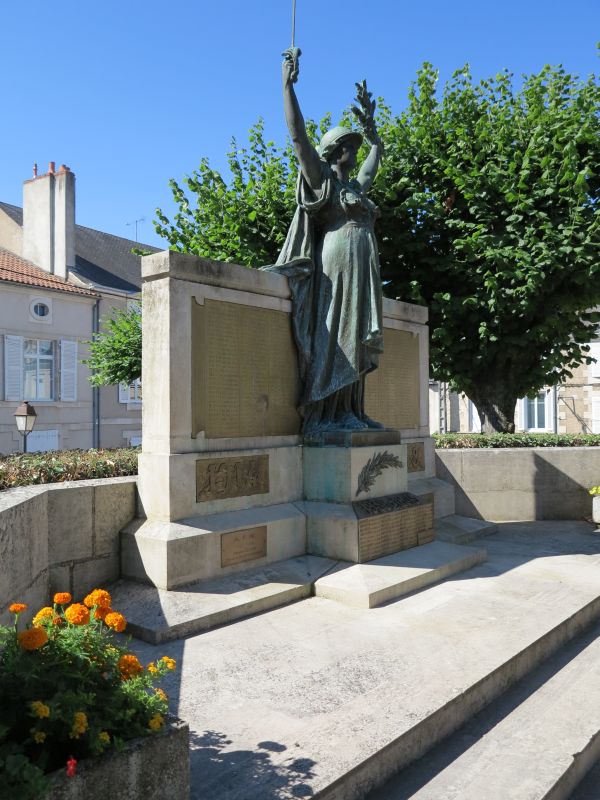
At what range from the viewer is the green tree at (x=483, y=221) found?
1145 cm

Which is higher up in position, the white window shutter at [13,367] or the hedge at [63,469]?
the white window shutter at [13,367]

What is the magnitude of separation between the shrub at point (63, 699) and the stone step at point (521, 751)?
4.40 feet

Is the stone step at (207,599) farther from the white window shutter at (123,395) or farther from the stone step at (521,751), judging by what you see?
the white window shutter at (123,395)

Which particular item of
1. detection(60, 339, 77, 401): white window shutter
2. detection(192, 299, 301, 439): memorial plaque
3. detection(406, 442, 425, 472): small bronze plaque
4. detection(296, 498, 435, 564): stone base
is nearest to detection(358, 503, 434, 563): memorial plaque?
detection(296, 498, 435, 564): stone base

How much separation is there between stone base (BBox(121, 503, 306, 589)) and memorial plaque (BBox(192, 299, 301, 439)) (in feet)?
2.67

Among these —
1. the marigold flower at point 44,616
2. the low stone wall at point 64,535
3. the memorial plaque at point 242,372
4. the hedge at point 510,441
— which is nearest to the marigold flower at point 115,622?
the marigold flower at point 44,616

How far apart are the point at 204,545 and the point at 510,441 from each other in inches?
281

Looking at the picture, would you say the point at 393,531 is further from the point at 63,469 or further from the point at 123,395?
the point at 123,395

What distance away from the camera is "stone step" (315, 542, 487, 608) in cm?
537

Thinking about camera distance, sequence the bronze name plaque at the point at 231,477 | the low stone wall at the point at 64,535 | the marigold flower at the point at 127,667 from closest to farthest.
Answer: the marigold flower at the point at 127,667
the low stone wall at the point at 64,535
the bronze name plaque at the point at 231,477

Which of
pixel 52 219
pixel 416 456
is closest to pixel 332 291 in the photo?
pixel 416 456

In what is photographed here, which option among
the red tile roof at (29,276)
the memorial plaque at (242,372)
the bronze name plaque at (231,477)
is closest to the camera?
the bronze name plaque at (231,477)

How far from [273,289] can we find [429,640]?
370 centimetres

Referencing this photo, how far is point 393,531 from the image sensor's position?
21.5ft
